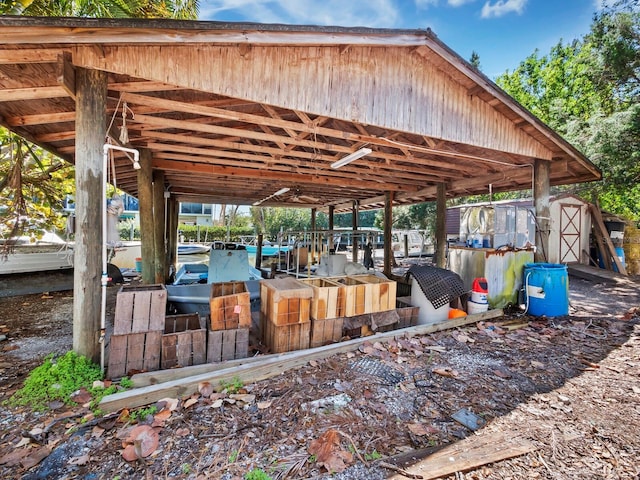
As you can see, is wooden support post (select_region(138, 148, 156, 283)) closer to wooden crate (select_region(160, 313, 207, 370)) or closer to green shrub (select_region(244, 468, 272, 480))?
wooden crate (select_region(160, 313, 207, 370))

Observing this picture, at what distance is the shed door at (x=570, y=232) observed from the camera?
10.9 meters

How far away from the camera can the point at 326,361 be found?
312 centimetres

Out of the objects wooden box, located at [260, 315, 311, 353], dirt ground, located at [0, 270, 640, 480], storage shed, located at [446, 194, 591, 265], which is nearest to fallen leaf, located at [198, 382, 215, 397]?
dirt ground, located at [0, 270, 640, 480]

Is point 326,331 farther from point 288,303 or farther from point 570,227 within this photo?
point 570,227

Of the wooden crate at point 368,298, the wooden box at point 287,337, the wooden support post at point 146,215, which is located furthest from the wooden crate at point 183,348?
the wooden support post at point 146,215

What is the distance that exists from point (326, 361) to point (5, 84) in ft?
14.9

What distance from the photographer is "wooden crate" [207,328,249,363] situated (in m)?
2.95

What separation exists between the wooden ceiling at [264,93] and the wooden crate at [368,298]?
2213mm

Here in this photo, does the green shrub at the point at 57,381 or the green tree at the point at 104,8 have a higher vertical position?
the green tree at the point at 104,8

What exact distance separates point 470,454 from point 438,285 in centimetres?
274

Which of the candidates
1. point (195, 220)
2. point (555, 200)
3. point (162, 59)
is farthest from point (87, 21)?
point (195, 220)

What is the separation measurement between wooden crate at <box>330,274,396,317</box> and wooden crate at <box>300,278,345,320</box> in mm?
81

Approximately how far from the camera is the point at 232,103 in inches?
150

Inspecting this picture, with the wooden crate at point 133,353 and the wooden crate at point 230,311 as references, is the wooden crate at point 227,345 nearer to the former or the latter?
the wooden crate at point 230,311
